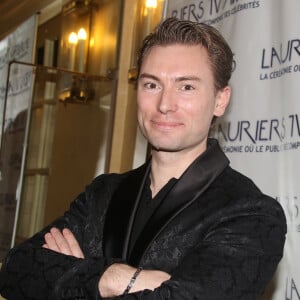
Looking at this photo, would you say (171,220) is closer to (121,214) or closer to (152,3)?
(121,214)

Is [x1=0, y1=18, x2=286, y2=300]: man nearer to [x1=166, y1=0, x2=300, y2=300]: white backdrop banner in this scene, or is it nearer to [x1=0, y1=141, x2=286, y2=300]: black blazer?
[x1=0, y1=141, x2=286, y2=300]: black blazer

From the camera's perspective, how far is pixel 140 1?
10.5 ft

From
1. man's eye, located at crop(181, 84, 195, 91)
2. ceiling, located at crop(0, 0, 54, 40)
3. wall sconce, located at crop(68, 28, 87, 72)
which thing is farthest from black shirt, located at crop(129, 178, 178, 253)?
ceiling, located at crop(0, 0, 54, 40)

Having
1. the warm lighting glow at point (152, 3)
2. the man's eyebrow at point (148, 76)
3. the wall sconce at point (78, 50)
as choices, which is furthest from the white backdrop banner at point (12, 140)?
A: the man's eyebrow at point (148, 76)

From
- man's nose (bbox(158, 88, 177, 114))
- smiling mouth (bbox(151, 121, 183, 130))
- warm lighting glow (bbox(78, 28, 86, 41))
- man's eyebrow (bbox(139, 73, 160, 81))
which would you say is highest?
warm lighting glow (bbox(78, 28, 86, 41))

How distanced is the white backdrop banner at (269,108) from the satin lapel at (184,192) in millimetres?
515

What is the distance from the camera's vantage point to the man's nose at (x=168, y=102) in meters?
1.54

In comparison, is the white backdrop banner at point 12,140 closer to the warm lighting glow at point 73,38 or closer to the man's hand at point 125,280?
the warm lighting glow at point 73,38

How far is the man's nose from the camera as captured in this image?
1.54 metres

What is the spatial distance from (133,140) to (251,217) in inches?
71.9

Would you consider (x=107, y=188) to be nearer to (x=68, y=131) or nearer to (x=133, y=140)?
(x=133, y=140)

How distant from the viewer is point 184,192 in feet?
5.04

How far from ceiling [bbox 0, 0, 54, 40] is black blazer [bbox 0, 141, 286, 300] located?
9.18 ft

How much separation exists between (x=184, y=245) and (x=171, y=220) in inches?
2.5
